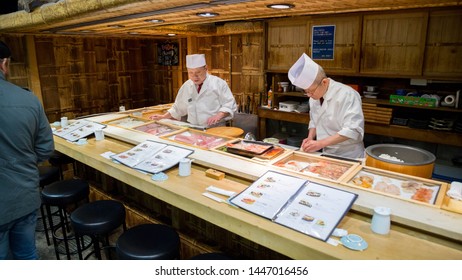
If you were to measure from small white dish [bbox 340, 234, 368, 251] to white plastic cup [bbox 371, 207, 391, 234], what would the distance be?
15 cm

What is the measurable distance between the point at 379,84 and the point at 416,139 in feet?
4.21

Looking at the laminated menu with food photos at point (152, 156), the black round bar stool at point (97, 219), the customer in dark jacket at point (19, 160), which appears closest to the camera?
the customer in dark jacket at point (19, 160)

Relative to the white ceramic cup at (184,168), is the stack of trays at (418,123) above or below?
below

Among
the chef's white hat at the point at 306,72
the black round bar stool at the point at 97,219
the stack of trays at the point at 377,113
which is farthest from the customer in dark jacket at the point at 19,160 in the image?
the stack of trays at the point at 377,113

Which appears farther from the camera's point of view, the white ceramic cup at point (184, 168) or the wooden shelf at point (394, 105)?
the wooden shelf at point (394, 105)

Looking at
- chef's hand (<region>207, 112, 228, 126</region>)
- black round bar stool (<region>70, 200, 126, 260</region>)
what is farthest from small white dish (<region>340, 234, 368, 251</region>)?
chef's hand (<region>207, 112, 228, 126</region>)

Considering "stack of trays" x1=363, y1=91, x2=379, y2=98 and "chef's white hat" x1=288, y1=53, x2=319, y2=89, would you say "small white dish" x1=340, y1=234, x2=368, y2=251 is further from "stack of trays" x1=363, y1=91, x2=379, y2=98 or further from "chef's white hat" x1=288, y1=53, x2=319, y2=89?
"stack of trays" x1=363, y1=91, x2=379, y2=98

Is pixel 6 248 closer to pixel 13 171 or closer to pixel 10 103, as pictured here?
pixel 13 171

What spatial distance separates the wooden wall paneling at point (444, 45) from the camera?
4.54 m

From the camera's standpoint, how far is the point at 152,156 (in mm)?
3117

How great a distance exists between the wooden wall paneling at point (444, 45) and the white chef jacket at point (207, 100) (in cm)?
300

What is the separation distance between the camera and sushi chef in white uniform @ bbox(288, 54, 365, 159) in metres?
3.27

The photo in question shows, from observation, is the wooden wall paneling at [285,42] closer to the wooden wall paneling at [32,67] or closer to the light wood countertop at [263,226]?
the light wood countertop at [263,226]
